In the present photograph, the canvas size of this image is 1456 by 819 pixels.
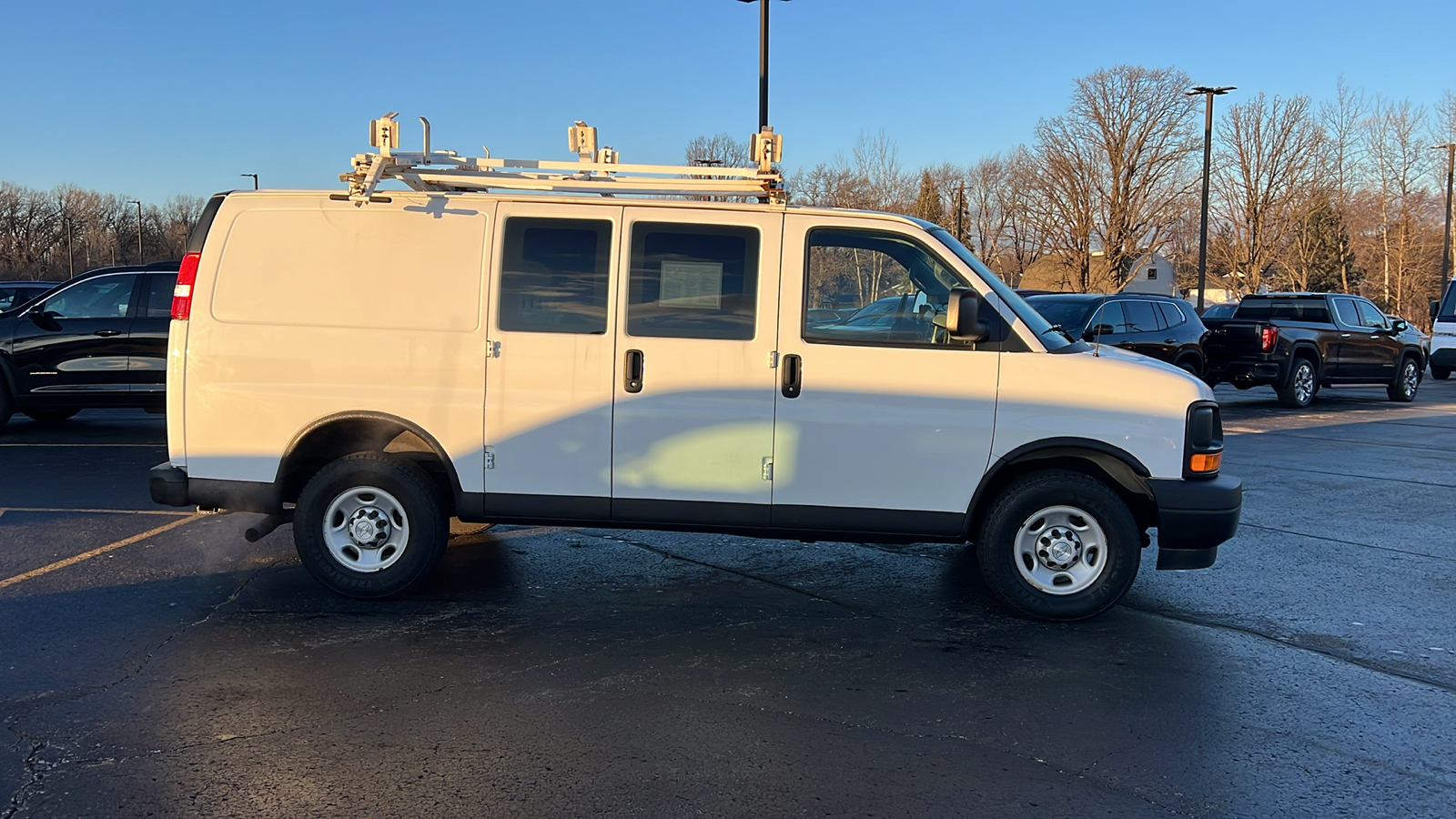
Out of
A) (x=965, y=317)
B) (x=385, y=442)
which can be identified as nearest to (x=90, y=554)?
(x=385, y=442)

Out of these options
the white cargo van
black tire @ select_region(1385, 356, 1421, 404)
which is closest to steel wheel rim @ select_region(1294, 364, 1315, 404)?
black tire @ select_region(1385, 356, 1421, 404)

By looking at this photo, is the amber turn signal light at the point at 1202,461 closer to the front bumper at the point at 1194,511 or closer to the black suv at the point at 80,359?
the front bumper at the point at 1194,511

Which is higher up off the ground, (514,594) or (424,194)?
(424,194)

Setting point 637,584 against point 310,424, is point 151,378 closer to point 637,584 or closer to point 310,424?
point 310,424

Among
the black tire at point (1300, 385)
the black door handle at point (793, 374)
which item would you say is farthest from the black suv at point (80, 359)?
the black tire at point (1300, 385)

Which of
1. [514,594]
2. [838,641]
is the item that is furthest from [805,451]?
[514,594]

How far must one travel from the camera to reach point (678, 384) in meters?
5.50

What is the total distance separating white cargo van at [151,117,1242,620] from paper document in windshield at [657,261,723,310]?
0.04ft

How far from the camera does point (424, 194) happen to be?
564 centimetres

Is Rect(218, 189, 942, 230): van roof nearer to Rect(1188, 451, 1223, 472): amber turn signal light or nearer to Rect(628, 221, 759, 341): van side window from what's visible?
Rect(628, 221, 759, 341): van side window

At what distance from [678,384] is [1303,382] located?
15348 millimetres

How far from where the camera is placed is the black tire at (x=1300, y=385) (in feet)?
56.2

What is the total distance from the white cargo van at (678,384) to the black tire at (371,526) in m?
0.01

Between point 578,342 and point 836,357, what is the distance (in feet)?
4.37
